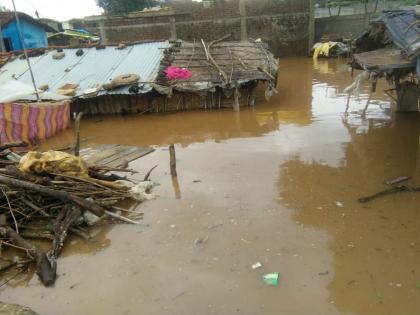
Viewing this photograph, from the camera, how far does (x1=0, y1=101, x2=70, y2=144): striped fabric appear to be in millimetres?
9203

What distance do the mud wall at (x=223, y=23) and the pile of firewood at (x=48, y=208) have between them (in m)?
19.4

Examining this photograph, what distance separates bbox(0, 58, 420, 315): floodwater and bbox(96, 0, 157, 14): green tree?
2687 centimetres

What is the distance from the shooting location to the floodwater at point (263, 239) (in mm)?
4129

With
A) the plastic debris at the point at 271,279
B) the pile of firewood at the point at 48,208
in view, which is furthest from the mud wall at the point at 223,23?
the plastic debris at the point at 271,279

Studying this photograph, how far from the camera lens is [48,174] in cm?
600

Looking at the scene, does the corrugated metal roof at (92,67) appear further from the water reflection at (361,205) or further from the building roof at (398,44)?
the building roof at (398,44)

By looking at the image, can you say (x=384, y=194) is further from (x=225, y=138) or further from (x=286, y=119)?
(x=286, y=119)

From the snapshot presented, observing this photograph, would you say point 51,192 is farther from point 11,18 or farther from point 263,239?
point 11,18

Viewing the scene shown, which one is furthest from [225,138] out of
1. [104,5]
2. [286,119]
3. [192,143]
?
[104,5]

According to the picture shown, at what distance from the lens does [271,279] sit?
4332 millimetres

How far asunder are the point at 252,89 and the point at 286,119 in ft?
6.53

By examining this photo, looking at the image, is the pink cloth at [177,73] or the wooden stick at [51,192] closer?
the wooden stick at [51,192]

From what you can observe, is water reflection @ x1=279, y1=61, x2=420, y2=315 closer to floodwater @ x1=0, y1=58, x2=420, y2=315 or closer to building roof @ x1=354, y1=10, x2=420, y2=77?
floodwater @ x1=0, y1=58, x2=420, y2=315

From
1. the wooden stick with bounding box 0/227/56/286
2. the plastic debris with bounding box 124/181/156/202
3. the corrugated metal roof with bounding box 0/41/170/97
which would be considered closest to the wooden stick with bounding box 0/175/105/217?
the wooden stick with bounding box 0/227/56/286
